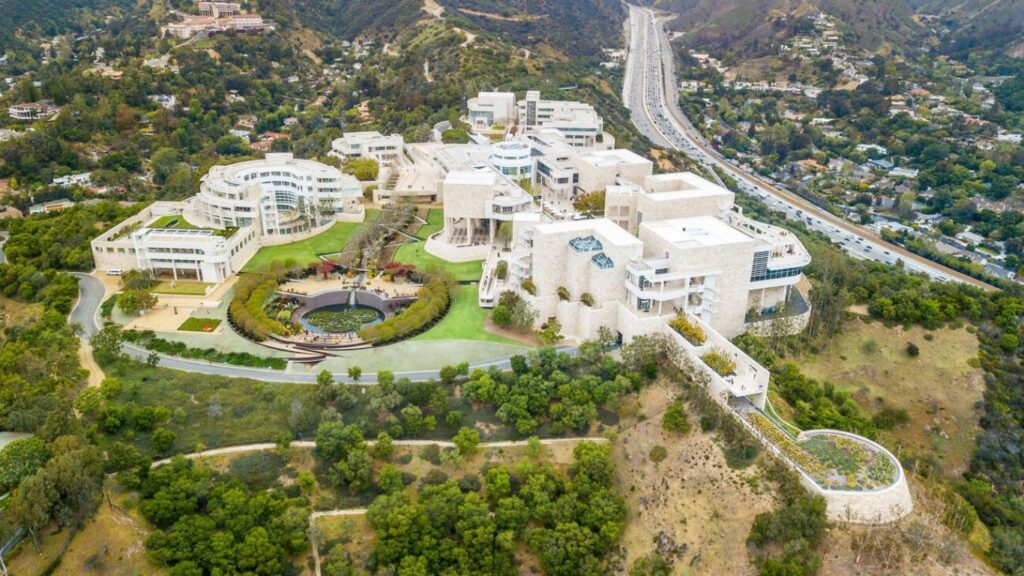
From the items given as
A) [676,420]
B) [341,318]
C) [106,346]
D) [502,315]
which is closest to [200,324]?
[106,346]

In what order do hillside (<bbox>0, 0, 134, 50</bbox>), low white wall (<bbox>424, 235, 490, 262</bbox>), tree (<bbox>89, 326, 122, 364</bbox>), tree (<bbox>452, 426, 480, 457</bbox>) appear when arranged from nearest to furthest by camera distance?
tree (<bbox>452, 426, 480, 457</bbox>)
tree (<bbox>89, 326, 122, 364</bbox>)
low white wall (<bbox>424, 235, 490, 262</bbox>)
hillside (<bbox>0, 0, 134, 50</bbox>)

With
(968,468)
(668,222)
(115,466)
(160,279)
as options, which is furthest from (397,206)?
(968,468)

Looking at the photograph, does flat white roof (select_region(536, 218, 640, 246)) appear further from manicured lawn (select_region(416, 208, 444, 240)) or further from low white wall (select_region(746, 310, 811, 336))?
manicured lawn (select_region(416, 208, 444, 240))

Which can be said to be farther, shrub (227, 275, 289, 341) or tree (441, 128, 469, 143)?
tree (441, 128, 469, 143)

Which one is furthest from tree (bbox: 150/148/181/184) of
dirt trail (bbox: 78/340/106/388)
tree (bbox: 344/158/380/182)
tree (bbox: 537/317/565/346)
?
tree (bbox: 537/317/565/346)

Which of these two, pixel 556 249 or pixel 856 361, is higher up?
pixel 556 249

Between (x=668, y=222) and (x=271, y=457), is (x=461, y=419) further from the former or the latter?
(x=668, y=222)
